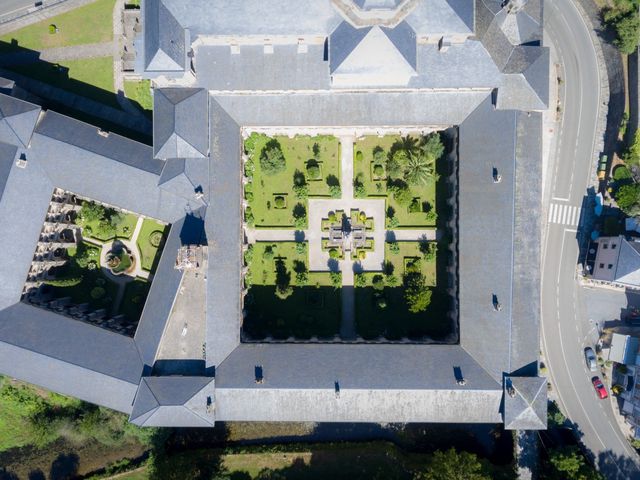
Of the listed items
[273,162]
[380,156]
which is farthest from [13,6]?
[380,156]

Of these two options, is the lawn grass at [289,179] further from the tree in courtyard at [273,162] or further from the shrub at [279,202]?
the tree in courtyard at [273,162]

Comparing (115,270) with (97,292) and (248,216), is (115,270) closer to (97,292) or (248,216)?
(97,292)

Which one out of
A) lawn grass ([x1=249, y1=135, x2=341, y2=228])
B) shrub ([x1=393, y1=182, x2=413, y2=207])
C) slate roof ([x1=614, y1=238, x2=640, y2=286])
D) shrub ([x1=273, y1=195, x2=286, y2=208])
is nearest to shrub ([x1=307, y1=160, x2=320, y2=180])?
lawn grass ([x1=249, y1=135, x2=341, y2=228])

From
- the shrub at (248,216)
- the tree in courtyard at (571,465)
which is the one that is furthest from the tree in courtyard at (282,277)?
the tree in courtyard at (571,465)

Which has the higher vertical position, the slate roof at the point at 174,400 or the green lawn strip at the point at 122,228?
the green lawn strip at the point at 122,228

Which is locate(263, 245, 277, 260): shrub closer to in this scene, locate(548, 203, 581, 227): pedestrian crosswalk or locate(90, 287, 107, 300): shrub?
locate(90, 287, 107, 300): shrub
